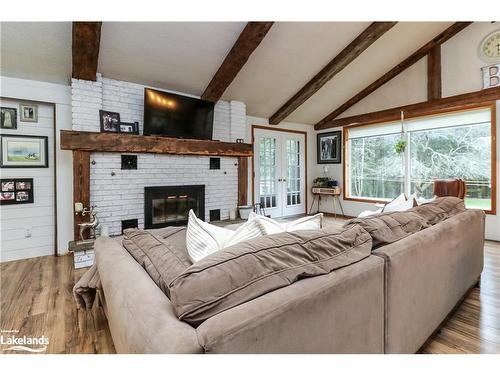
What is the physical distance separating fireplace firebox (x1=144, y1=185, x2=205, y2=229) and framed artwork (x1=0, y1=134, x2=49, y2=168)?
134 centimetres

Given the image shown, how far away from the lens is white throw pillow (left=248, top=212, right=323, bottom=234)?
1218mm

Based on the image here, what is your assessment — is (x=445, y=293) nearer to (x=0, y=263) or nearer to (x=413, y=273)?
(x=413, y=273)

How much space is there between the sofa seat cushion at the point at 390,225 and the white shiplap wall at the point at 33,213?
387 centimetres

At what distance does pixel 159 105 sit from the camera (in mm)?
3877

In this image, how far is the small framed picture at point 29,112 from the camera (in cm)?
337

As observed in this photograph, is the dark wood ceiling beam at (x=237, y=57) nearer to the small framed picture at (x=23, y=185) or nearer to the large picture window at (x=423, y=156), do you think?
the small framed picture at (x=23, y=185)

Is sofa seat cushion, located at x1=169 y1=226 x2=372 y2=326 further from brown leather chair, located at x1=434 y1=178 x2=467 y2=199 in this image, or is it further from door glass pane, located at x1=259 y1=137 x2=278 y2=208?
door glass pane, located at x1=259 y1=137 x2=278 y2=208

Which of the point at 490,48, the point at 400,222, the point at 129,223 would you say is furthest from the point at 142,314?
the point at 490,48

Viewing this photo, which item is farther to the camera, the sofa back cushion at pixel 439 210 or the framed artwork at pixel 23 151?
the framed artwork at pixel 23 151

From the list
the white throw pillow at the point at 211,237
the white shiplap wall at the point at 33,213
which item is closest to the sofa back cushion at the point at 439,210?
the white throw pillow at the point at 211,237

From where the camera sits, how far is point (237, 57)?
136 inches

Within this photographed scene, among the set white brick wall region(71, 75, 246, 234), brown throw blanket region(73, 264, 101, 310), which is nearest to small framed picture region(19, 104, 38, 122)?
white brick wall region(71, 75, 246, 234)

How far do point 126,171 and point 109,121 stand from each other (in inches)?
27.8
